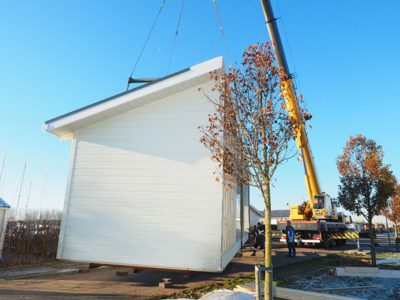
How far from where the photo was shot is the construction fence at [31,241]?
1485 cm

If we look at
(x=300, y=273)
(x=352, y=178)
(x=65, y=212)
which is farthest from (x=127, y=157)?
(x=352, y=178)

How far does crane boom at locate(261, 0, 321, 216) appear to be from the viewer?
214 inches

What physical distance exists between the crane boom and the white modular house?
2471 millimetres

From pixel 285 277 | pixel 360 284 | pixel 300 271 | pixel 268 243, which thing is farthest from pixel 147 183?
pixel 360 284

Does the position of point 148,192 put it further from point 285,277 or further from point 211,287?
point 285,277

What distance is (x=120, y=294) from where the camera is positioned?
7387 mm

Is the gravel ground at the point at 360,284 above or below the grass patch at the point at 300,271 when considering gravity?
below

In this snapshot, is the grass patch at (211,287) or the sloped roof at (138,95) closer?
the grass patch at (211,287)

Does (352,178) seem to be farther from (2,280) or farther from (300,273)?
(2,280)

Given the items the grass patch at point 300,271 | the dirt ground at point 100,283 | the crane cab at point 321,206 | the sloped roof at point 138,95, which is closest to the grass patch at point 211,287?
the dirt ground at point 100,283

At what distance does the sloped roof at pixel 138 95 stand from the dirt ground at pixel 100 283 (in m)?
4.29

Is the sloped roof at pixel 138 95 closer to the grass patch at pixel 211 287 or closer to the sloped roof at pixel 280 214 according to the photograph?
the grass patch at pixel 211 287

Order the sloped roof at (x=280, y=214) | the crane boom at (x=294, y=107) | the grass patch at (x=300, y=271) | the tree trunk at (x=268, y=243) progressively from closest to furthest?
the tree trunk at (x=268, y=243) < the crane boom at (x=294, y=107) < the grass patch at (x=300, y=271) < the sloped roof at (x=280, y=214)

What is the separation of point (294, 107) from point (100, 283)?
7.08 metres
